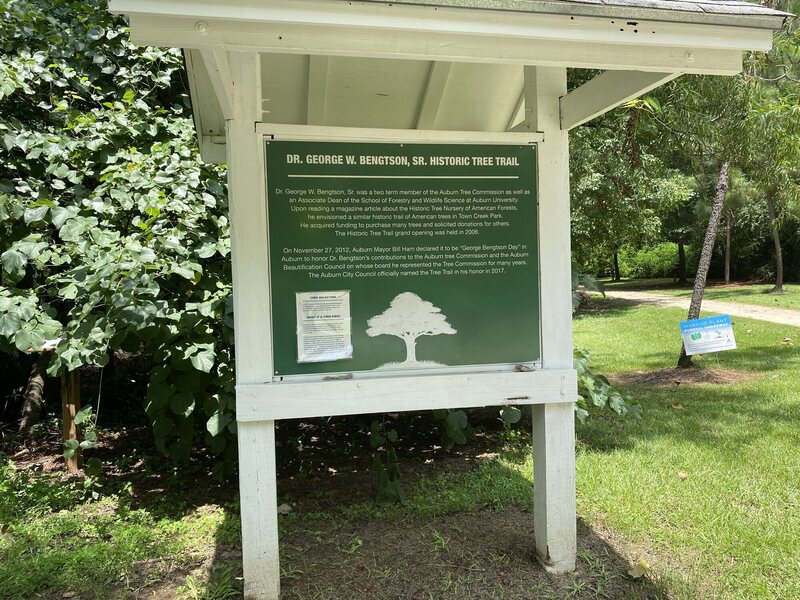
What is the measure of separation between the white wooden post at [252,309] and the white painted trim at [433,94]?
1.15m

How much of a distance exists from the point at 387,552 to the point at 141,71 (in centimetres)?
437

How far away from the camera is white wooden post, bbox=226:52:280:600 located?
284 cm

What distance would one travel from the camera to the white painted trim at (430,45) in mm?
2016

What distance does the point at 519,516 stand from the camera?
397cm

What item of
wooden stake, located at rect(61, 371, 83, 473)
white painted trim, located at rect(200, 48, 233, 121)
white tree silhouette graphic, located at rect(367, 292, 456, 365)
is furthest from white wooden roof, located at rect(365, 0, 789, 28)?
wooden stake, located at rect(61, 371, 83, 473)

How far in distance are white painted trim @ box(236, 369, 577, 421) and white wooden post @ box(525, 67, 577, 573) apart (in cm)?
11

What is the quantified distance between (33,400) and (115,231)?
9.76 ft

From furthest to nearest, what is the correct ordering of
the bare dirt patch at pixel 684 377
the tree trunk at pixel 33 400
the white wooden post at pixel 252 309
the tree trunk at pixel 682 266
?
the tree trunk at pixel 682 266 → the bare dirt patch at pixel 684 377 → the tree trunk at pixel 33 400 → the white wooden post at pixel 252 309

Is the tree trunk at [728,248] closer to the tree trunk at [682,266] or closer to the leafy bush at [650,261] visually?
the tree trunk at [682,266]

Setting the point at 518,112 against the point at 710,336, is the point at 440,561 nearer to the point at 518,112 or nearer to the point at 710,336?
the point at 518,112

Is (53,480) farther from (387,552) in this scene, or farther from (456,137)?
(456,137)

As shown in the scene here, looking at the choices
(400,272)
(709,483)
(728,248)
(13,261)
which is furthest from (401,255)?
(728,248)

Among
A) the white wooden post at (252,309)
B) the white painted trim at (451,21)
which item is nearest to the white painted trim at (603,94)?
the white painted trim at (451,21)

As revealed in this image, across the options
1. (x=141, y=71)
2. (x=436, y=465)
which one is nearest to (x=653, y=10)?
(x=436, y=465)
